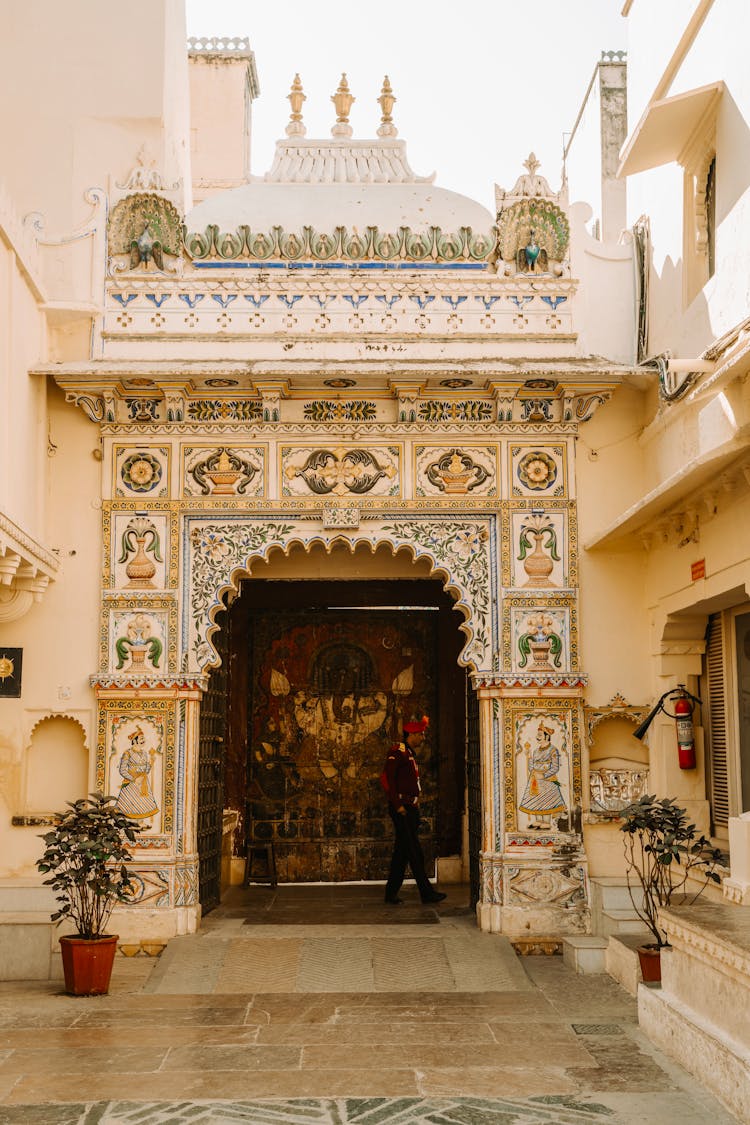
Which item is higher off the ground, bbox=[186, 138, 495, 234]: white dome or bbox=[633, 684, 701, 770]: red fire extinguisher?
bbox=[186, 138, 495, 234]: white dome

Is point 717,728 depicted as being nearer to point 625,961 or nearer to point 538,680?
point 538,680

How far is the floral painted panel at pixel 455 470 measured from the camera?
32.5 feet

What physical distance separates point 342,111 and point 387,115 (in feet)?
1.46

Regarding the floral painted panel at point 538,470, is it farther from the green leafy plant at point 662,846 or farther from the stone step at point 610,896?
the stone step at point 610,896

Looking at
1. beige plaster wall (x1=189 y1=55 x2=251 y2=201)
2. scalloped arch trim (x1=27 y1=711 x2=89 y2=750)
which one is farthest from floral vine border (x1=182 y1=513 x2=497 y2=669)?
beige plaster wall (x1=189 y1=55 x2=251 y2=201)

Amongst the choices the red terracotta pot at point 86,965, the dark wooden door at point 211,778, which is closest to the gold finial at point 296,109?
the dark wooden door at point 211,778

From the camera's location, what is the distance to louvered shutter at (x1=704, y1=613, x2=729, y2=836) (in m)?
9.13

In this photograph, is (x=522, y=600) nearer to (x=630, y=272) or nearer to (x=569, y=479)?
(x=569, y=479)

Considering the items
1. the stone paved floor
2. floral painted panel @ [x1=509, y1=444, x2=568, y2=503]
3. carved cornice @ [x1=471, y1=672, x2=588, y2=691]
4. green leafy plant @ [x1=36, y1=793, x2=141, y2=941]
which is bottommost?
the stone paved floor

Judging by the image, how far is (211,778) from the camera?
10.4m

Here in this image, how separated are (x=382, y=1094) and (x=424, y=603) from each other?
7.27 m

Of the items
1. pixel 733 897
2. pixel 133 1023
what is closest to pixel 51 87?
pixel 133 1023

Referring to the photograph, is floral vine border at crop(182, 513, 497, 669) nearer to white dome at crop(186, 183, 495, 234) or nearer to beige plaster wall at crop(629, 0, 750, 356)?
beige plaster wall at crop(629, 0, 750, 356)

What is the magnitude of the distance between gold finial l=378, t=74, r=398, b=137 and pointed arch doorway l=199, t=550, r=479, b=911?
444 centimetres
